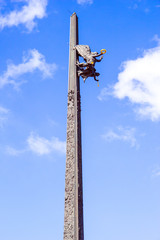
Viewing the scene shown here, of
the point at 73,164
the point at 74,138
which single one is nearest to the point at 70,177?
the point at 73,164

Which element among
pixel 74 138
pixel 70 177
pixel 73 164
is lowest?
pixel 70 177

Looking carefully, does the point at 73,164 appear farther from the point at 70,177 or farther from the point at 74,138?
the point at 74,138

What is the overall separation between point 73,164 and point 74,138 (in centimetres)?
77

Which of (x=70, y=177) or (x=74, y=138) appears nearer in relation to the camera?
(x=70, y=177)

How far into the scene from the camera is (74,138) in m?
10.1

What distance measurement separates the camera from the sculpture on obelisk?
29.6 ft

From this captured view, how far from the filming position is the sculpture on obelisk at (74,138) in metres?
9.02

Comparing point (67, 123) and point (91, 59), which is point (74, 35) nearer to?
point (91, 59)

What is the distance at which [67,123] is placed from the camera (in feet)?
34.5

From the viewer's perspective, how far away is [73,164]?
970cm

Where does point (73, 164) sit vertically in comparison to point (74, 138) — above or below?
below

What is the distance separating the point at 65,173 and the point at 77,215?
1222 millimetres

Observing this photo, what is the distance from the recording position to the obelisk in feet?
29.4

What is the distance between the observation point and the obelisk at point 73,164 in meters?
8.97
